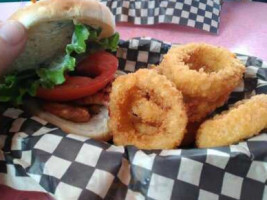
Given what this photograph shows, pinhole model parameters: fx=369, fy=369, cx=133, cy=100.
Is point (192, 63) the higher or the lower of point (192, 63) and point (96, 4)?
the lower

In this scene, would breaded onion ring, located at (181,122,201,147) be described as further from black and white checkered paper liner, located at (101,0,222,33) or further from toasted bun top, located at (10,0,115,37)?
black and white checkered paper liner, located at (101,0,222,33)

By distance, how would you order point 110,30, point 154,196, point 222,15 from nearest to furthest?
point 154,196 < point 110,30 < point 222,15

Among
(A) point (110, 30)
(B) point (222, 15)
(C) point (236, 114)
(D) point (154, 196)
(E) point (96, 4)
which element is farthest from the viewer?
(B) point (222, 15)

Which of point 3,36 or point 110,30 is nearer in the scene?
point 3,36

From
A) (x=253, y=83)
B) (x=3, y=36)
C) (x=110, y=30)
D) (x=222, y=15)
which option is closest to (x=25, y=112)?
(x=3, y=36)

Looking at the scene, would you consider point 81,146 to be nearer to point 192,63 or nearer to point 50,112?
point 50,112

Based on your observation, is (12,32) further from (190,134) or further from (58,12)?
(190,134)
